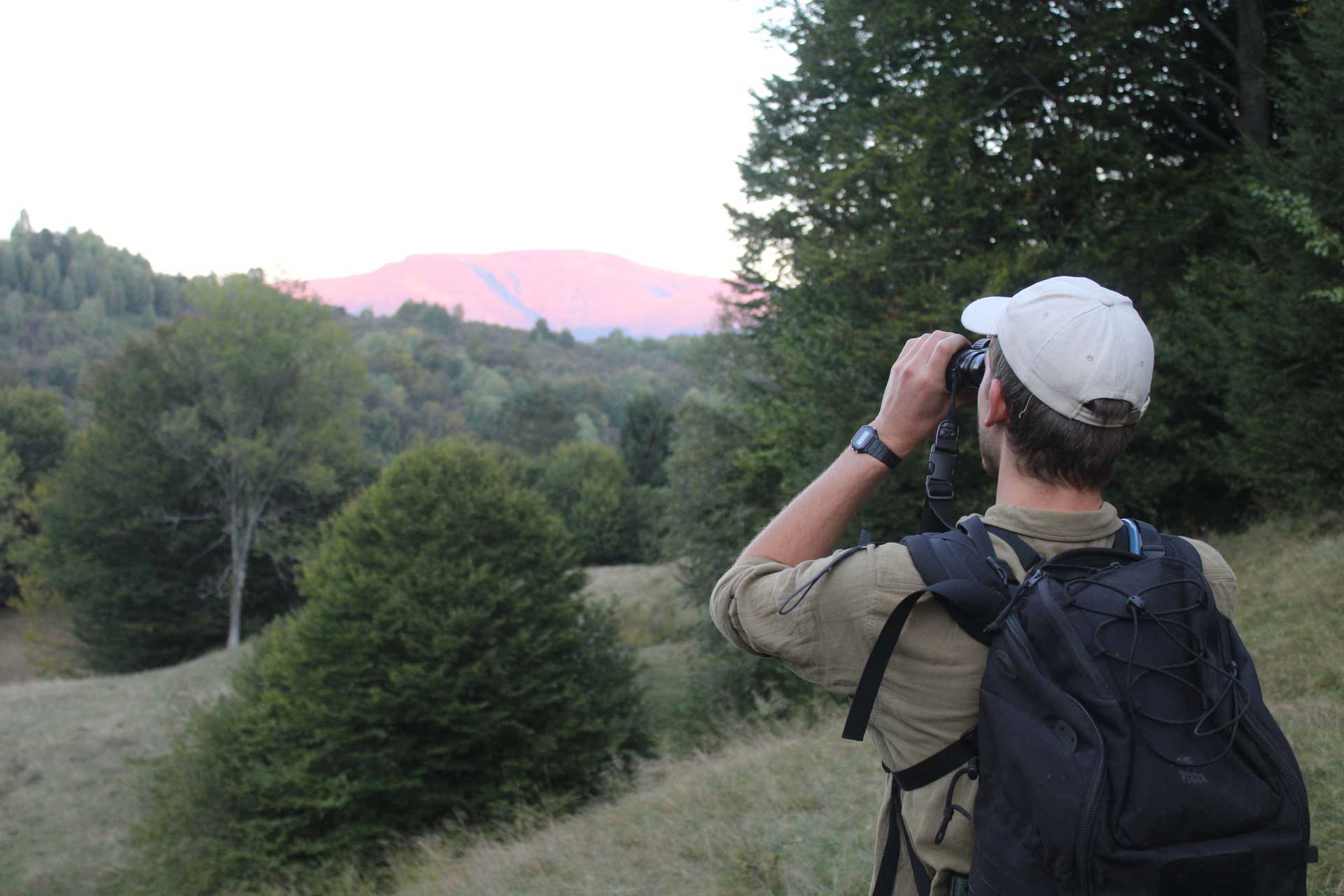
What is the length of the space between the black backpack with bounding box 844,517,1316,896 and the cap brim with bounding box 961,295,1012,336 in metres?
0.46

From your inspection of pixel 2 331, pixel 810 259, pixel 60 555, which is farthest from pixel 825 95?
pixel 2 331

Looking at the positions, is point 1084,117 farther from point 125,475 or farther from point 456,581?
point 125,475

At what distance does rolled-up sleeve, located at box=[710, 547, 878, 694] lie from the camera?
1.62 metres

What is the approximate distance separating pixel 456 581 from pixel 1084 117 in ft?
35.5

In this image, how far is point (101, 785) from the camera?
18703 millimetres

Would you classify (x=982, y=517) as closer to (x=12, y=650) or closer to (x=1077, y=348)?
(x=1077, y=348)

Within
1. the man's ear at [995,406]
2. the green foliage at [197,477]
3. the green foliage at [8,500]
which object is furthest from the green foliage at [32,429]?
the man's ear at [995,406]

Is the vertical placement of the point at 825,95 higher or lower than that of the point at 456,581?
higher

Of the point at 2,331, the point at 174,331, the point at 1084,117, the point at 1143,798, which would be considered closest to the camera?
the point at 1143,798

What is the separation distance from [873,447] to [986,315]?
0.34 meters

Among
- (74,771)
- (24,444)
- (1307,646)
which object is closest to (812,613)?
(1307,646)

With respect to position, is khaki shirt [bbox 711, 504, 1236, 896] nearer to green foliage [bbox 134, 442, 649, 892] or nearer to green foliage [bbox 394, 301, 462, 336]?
green foliage [bbox 134, 442, 649, 892]

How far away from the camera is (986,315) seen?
1.86 m

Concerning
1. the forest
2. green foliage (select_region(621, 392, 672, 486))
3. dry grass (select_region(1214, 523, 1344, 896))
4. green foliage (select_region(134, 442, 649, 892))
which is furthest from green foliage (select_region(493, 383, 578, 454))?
dry grass (select_region(1214, 523, 1344, 896))
